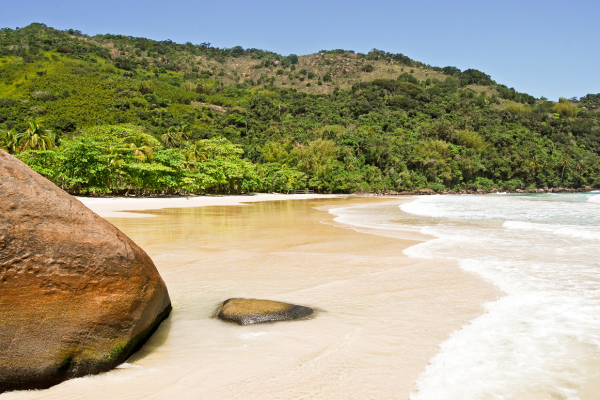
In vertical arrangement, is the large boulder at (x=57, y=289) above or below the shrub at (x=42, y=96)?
below

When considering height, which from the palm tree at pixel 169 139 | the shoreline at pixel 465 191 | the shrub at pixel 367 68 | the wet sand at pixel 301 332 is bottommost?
the wet sand at pixel 301 332

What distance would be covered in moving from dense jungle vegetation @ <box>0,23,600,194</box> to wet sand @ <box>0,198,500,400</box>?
28681 millimetres

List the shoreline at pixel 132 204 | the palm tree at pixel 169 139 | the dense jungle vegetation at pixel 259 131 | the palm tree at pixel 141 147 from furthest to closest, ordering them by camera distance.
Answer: the palm tree at pixel 169 139 → the dense jungle vegetation at pixel 259 131 → the palm tree at pixel 141 147 → the shoreline at pixel 132 204

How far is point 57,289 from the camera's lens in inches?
121

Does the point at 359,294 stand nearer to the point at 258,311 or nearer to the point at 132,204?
the point at 258,311

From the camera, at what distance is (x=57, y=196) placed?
11.3 feet

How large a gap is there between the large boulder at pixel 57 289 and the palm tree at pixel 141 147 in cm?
3276

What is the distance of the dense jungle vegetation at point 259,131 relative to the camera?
122 feet

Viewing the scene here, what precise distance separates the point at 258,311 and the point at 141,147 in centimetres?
3746

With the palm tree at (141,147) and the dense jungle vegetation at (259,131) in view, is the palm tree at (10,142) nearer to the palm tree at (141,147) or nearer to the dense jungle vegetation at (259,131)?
the dense jungle vegetation at (259,131)

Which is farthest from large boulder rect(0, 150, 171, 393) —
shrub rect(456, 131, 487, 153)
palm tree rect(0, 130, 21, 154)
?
shrub rect(456, 131, 487, 153)

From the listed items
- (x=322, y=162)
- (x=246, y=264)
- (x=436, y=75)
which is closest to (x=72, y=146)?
(x=246, y=264)

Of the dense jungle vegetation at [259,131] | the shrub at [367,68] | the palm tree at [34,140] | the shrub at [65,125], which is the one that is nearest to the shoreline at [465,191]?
the dense jungle vegetation at [259,131]

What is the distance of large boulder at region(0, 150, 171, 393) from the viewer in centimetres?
292
